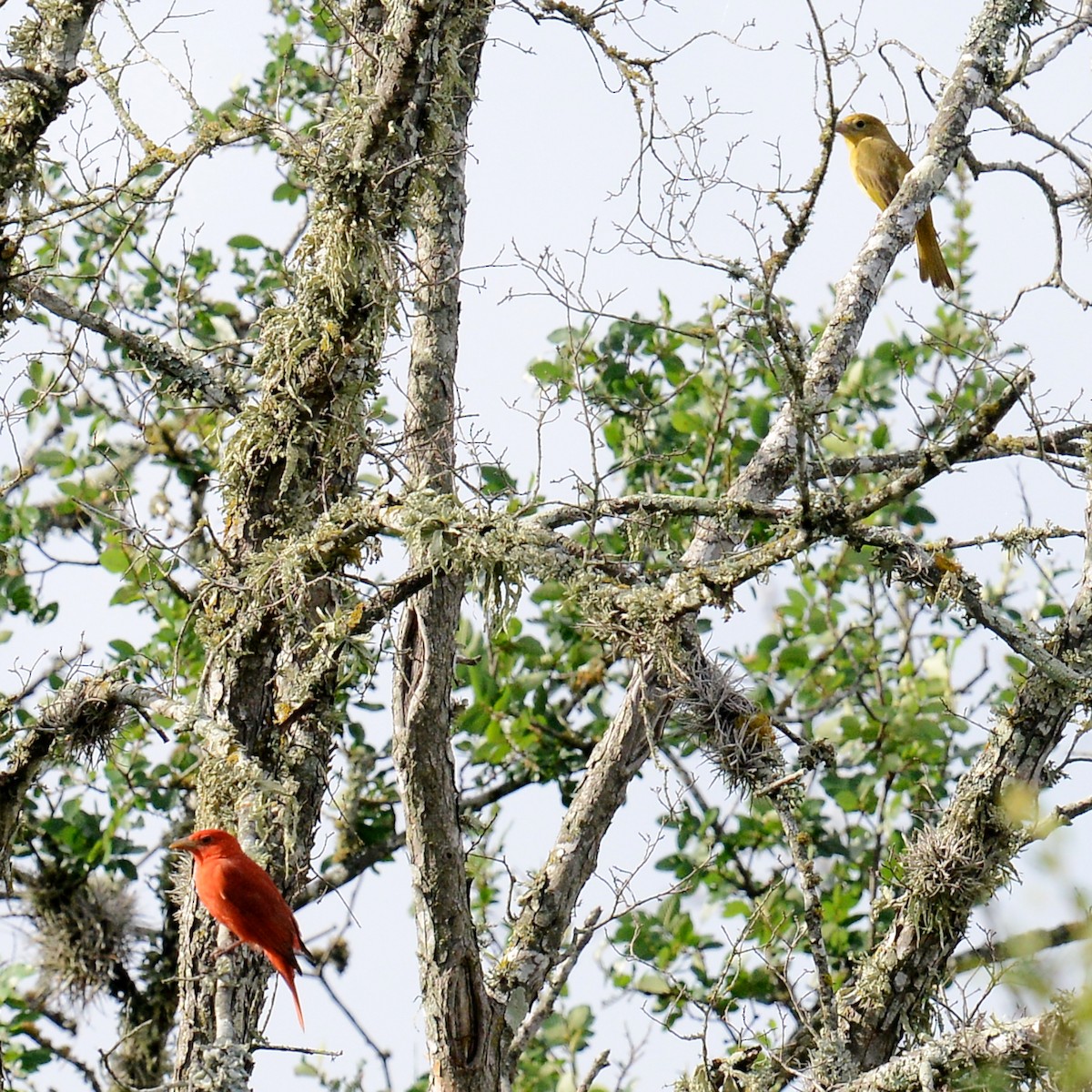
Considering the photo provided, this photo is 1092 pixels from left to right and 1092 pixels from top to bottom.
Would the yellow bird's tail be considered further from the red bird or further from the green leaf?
the red bird

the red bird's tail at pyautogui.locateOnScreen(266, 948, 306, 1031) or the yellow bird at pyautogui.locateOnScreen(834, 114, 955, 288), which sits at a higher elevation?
the yellow bird at pyautogui.locateOnScreen(834, 114, 955, 288)

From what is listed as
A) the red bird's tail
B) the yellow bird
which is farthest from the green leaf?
the yellow bird

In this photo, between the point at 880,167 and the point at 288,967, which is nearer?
the point at 288,967

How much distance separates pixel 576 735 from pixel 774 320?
4.69 meters

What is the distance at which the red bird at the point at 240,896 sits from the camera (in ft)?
10.3

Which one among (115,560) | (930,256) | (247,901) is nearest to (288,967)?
(247,901)

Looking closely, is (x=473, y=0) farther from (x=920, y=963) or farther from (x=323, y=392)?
(x=920, y=963)

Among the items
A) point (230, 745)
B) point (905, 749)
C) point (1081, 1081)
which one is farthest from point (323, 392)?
point (905, 749)

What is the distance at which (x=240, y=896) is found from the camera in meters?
3.18

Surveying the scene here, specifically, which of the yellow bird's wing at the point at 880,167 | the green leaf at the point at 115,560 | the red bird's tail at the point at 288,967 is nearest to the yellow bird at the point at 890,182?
the yellow bird's wing at the point at 880,167

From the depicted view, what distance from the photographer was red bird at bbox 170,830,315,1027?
3.14 m

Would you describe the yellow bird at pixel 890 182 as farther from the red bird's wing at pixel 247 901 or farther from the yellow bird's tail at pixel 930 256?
the red bird's wing at pixel 247 901

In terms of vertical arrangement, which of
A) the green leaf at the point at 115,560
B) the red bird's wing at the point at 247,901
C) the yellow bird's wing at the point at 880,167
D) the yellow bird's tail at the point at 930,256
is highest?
the yellow bird's wing at the point at 880,167

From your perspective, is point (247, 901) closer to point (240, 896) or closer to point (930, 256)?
point (240, 896)
